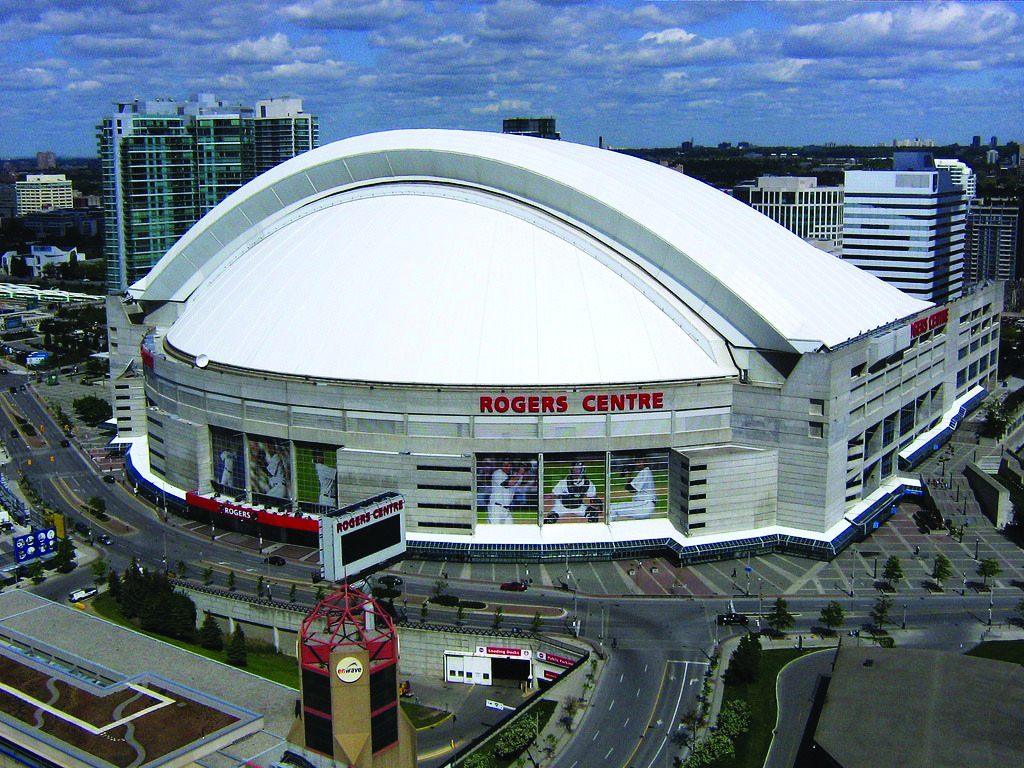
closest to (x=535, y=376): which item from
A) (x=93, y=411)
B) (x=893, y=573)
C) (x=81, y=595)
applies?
(x=893, y=573)

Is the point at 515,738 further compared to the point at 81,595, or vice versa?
the point at 81,595

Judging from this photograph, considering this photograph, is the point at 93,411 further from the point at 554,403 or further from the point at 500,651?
the point at 500,651

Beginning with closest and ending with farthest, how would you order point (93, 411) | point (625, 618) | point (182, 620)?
1. point (182, 620)
2. point (625, 618)
3. point (93, 411)

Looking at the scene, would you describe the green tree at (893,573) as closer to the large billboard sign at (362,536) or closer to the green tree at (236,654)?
the large billboard sign at (362,536)

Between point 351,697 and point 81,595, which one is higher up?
point 351,697

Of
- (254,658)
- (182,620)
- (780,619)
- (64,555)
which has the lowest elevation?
(254,658)

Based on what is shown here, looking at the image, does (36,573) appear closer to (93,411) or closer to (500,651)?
(500,651)

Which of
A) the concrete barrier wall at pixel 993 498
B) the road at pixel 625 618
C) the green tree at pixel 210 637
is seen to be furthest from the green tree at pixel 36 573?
the concrete barrier wall at pixel 993 498

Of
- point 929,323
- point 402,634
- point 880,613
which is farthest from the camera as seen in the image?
point 929,323

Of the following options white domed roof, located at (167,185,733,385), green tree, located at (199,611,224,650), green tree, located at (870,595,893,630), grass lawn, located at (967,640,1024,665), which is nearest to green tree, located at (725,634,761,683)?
green tree, located at (870,595,893,630)
